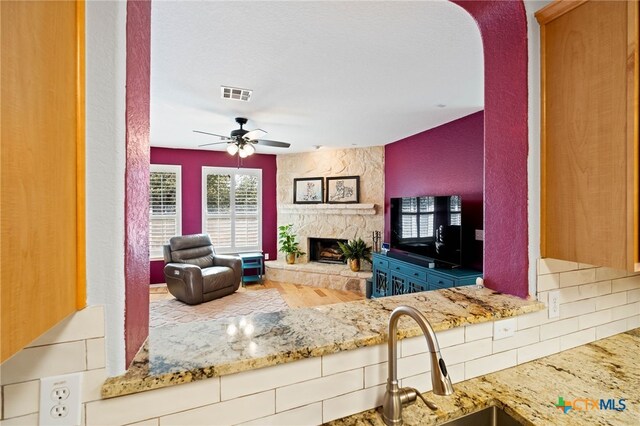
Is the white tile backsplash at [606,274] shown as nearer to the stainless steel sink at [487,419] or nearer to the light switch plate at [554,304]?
the light switch plate at [554,304]

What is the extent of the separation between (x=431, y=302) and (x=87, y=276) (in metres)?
1.13

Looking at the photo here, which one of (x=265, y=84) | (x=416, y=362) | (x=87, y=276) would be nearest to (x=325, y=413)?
(x=416, y=362)

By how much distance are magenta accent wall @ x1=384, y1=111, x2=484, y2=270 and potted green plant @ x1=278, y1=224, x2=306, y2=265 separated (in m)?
2.19

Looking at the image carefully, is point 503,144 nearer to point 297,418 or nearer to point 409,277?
point 297,418

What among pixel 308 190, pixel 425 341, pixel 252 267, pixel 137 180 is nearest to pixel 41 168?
pixel 137 180

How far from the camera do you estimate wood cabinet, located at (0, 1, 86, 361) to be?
16.2 inches

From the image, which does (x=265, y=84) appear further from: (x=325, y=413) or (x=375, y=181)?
(x=375, y=181)

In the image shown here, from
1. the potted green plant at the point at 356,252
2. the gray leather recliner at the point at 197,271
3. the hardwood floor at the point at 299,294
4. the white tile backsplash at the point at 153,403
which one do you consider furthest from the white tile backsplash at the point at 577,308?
the gray leather recliner at the point at 197,271

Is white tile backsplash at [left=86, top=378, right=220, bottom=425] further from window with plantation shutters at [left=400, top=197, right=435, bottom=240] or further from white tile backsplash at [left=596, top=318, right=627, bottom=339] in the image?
window with plantation shutters at [left=400, top=197, right=435, bottom=240]

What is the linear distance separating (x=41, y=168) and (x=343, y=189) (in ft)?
17.2

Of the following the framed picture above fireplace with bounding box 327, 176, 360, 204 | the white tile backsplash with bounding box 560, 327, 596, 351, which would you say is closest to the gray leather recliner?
the framed picture above fireplace with bounding box 327, 176, 360, 204

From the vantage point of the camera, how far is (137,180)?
0.81m

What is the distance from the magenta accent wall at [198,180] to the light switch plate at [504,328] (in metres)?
5.41

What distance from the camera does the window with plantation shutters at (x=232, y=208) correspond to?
5816 mm
